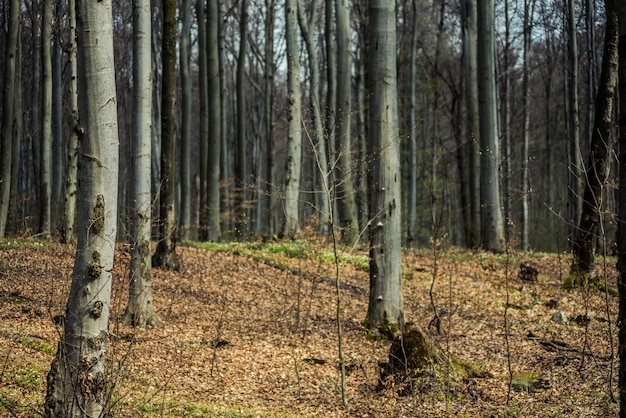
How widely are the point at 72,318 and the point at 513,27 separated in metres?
23.9

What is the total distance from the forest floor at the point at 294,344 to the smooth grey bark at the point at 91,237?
0.16m

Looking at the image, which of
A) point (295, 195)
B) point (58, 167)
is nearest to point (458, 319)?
point (295, 195)

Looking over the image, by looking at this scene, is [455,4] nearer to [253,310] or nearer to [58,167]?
[58,167]

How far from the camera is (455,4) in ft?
81.4

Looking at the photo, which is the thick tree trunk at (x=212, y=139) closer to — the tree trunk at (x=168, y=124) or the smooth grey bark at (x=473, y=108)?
the tree trunk at (x=168, y=124)

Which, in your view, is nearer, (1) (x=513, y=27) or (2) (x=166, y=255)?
(2) (x=166, y=255)

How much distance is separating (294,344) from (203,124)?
11301 mm

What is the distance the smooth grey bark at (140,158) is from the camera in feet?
26.1

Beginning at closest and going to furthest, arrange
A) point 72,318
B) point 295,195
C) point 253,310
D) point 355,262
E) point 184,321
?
point 72,318 < point 184,321 < point 253,310 < point 355,262 < point 295,195

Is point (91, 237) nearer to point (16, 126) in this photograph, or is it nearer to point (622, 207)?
point (622, 207)

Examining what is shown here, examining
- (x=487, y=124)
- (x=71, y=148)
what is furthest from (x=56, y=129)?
(x=487, y=124)

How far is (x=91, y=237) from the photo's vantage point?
424 cm

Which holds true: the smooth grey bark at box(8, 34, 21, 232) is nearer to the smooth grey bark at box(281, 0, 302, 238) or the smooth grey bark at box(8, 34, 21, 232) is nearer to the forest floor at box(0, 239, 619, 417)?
the forest floor at box(0, 239, 619, 417)

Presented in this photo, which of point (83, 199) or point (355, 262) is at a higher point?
point (83, 199)
